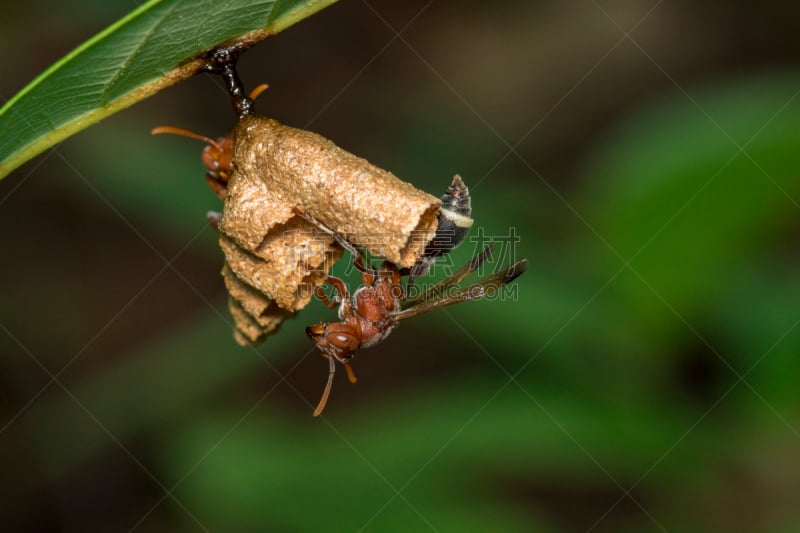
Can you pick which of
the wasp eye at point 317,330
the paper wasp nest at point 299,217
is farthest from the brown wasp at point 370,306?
the paper wasp nest at point 299,217

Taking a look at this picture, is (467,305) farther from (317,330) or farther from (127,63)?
(127,63)

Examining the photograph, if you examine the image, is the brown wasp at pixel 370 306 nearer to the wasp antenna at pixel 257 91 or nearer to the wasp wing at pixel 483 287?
the wasp wing at pixel 483 287

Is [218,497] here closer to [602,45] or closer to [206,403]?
[206,403]

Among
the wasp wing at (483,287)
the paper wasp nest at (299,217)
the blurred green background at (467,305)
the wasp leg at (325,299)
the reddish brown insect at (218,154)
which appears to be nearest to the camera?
the paper wasp nest at (299,217)

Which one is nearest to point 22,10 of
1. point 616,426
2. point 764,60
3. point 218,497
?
point 218,497

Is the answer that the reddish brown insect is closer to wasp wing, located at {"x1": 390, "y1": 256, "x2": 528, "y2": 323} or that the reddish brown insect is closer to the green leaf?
the green leaf

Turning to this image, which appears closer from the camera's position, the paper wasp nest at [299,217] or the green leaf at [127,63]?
A: the green leaf at [127,63]

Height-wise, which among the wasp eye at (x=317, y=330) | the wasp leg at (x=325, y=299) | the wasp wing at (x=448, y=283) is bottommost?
the wasp eye at (x=317, y=330)
